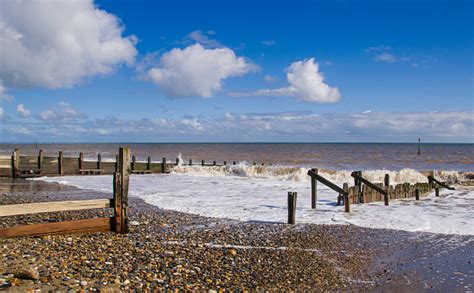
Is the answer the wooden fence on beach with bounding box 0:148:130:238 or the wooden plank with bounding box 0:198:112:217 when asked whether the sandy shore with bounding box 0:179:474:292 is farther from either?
the wooden plank with bounding box 0:198:112:217

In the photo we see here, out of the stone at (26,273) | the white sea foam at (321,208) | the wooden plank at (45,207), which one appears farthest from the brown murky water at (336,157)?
the stone at (26,273)

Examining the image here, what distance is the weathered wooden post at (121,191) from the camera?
11.0 meters

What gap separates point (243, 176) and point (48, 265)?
99.3ft

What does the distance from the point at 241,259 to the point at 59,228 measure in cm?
464

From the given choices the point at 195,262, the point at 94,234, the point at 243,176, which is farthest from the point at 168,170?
the point at 195,262

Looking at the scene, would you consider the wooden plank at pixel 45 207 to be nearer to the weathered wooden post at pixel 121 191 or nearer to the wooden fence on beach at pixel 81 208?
the wooden fence on beach at pixel 81 208

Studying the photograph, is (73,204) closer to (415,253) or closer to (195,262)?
(195,262)

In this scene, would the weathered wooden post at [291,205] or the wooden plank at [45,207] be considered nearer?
the wooden plank at [45,207]

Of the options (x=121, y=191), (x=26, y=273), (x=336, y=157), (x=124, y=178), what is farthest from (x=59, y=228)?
(x=336, y=157)

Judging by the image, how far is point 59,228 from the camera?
395 inches

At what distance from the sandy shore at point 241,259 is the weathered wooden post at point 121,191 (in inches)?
18.3

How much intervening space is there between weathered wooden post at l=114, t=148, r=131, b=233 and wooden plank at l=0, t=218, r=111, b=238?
0.99 ft

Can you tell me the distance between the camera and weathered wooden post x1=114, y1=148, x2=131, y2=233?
1100cm

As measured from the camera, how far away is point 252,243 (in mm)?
10898
